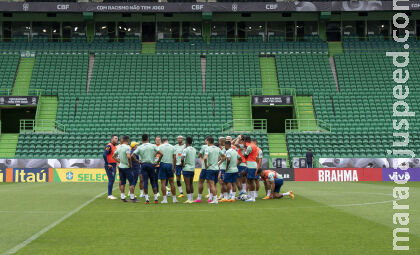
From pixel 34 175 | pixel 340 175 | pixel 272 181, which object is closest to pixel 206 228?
pixel 272 181

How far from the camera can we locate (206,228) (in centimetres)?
1109

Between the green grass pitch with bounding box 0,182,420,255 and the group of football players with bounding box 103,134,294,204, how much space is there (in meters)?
0.91

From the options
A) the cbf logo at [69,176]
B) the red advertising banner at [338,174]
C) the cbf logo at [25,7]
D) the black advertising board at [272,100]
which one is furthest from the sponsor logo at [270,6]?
the cbf logo at [69,176]

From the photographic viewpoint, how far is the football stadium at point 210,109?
17.2 metres

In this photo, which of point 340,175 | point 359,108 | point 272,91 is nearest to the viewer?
point 340,175

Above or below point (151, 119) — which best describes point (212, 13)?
above

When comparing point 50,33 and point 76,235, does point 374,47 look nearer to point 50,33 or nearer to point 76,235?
point 50,33

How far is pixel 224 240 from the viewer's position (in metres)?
9.56

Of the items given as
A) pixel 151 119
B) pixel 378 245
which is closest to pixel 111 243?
pixel 378 245

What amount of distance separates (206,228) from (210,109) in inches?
1242

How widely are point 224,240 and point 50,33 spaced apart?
46.8m

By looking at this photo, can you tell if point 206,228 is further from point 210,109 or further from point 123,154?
point 210,109

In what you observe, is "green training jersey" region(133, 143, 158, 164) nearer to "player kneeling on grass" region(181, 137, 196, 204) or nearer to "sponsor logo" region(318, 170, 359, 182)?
"player kneeling on grass" region(181, 137, 196, 204)

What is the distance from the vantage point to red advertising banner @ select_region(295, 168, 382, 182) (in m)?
33.5
